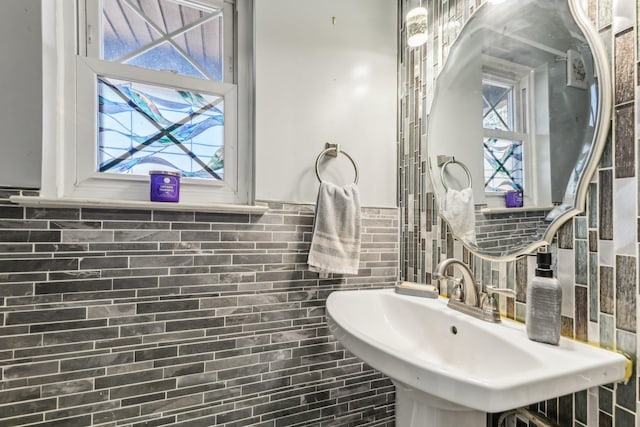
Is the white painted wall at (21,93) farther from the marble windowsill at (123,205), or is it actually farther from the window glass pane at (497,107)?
the window glass pane at (497,107)

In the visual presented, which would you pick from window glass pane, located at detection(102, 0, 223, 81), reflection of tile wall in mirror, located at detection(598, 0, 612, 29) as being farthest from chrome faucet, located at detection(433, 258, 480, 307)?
window glass pane, located at detection(102, 0, 223, 81)

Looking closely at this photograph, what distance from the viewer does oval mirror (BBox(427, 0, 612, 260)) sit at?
0.73 m

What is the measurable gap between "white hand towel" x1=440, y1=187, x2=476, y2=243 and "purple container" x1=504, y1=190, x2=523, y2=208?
0.42 ft

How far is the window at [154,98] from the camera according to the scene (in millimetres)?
1064

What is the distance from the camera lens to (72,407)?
3.14ft

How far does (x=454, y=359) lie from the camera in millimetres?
875

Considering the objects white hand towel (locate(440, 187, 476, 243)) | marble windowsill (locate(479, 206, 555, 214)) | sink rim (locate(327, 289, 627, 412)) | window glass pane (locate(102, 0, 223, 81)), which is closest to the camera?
sink rim (locate(327, 289, 627, 412))

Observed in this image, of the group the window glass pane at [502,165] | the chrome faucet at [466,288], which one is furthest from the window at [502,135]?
the chrome faucet at [466,288]

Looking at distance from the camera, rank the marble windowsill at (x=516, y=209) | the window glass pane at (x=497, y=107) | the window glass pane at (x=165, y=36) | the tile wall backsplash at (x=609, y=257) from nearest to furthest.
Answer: the tile wall backsplash at (x=609, y=257)
the marble windowsill at (x=516, y=209)
the window glass pane at (x=497, y=107)
the window glass pane at (x=165, y=36)

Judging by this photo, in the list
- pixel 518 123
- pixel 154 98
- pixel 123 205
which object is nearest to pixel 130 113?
pixel 154 98

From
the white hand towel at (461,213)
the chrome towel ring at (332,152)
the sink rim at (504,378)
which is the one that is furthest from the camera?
the chrome towel ring at (332,152)

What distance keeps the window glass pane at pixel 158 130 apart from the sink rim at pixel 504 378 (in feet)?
2.84

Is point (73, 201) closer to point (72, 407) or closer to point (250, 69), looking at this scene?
point (72, 407)

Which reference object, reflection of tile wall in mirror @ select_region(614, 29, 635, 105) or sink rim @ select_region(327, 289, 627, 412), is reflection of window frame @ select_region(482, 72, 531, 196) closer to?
reflection of tile wall in mirror @ select_region(614, 29, 635, 105)
